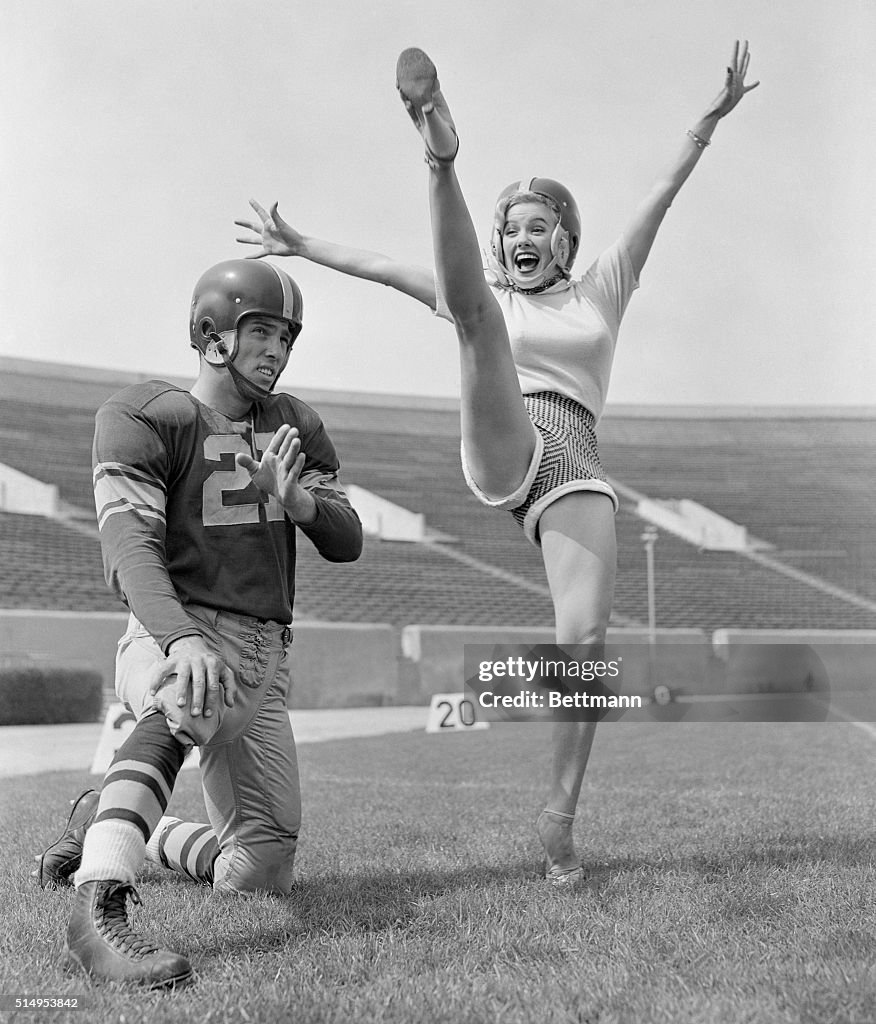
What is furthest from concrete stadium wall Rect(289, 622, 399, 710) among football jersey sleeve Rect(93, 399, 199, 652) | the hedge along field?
football jersey sleeve Rect(93, 399, 199, 652)

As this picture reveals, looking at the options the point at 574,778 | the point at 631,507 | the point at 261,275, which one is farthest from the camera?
the point at 631,507

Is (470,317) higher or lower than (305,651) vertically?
higher

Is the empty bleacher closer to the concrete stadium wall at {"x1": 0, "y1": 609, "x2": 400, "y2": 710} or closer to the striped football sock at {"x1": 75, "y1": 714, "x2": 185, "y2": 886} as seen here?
the concrete stadium wall at {"x1": 0, "y1": 609, "x2": 400, "y2": 710}

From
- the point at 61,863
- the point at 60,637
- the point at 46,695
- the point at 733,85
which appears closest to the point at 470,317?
the point at 733,85

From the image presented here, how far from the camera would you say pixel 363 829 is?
9.46 feet

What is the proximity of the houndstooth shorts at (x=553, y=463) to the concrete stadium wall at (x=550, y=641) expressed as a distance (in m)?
14.2

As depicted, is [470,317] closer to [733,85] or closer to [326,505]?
[326,505]

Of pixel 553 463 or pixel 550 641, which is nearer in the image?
pixel 553 463

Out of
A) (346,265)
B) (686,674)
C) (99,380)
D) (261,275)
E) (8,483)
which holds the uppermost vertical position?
(99,380)

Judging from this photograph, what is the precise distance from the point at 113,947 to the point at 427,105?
1.29 metres

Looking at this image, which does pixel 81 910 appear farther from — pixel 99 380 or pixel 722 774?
pixel 99 380

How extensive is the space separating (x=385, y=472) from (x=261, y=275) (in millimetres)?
20822

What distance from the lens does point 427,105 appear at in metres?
1.56

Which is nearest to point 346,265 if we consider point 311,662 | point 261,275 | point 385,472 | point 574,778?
point 261,275
